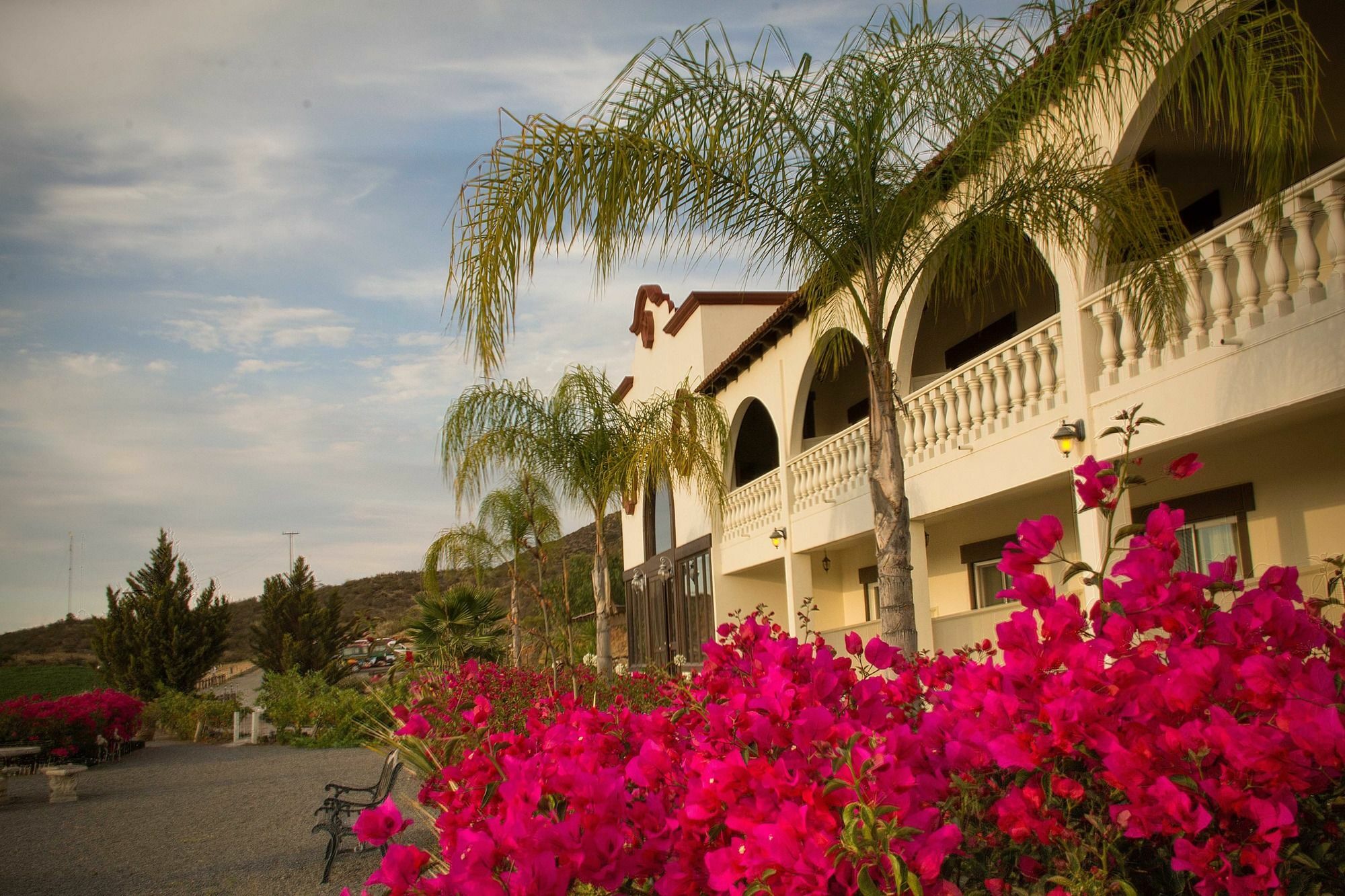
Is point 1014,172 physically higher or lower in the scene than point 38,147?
lower

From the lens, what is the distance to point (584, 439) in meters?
14.6

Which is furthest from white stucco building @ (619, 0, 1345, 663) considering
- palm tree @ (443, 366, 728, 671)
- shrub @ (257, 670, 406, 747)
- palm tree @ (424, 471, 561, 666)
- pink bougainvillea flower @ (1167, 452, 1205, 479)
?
shrub @ (257, 670, 406, 747)

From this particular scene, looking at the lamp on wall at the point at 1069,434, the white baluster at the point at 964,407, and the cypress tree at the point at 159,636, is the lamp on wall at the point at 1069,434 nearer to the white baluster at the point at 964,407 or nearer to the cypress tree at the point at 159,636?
the white baluster at the point at 964,407

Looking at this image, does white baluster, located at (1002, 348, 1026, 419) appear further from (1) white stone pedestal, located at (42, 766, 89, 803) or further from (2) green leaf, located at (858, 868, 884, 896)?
(1) white stone pedestal, located at (42, 766, 89, 803)

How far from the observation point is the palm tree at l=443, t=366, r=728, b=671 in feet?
46.2

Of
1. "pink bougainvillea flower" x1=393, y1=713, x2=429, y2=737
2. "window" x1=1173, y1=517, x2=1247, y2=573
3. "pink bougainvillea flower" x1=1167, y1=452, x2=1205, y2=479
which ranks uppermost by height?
"window" x1=1173, y1=517, x2=1247, y2=573

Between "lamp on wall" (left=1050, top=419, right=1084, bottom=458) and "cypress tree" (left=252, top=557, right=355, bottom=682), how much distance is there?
23.7 m

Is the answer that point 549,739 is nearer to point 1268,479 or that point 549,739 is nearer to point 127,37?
point 1268,479

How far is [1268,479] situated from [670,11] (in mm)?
6253

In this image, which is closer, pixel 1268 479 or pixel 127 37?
pixel 1268 479

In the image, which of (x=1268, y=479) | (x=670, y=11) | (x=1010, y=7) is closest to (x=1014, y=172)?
(x=1010, y=7)

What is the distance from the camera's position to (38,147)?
48.4ft

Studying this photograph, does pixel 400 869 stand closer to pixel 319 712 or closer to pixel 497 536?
pixel 497 536

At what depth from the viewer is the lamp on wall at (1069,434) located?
7.54 metres
